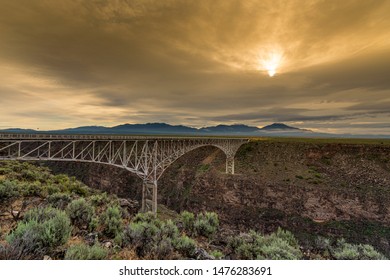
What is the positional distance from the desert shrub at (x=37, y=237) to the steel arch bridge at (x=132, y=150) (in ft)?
29.2

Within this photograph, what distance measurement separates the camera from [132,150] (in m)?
18.4

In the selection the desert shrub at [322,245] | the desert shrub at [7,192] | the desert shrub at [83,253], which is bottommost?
the desert shrub at [322,245]

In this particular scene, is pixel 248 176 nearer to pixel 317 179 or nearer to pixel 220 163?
pixel 220 163

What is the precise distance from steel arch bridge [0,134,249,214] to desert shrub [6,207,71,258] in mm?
8904

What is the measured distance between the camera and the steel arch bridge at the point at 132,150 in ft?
40.9

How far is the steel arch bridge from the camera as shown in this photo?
40.9ft

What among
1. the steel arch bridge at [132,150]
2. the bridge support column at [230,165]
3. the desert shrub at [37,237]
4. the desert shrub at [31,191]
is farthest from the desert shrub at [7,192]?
the bridge support column at [230,165]

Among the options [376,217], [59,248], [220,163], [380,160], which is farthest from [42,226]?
[380,160]

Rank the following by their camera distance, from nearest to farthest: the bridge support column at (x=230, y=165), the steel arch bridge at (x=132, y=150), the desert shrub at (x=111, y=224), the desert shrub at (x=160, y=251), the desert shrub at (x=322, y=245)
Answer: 1. the desert shrub at (x=160, y=251)
2. the desert shrub at (x=111, y=224)
3. the desert shrub at (x=322, y=245)
4. the steel arch bridge at (x=132, y=150)
5. the bridge support column at (x=230, y=165)

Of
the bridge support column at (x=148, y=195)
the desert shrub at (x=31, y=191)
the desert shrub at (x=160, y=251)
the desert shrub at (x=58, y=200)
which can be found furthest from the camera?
the bridge support column at (x=148, y=195)

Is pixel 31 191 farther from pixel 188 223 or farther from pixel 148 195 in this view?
pixel 148 195

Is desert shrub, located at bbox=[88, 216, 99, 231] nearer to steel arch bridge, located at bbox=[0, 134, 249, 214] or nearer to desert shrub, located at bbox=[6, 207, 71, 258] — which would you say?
desert shrub, located at bbox=[6, 207, 71, 258]

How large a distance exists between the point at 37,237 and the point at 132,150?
48.8 ft

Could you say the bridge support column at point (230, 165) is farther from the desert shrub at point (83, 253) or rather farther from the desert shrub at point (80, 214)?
the desert shrub at point (83, 253)
